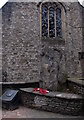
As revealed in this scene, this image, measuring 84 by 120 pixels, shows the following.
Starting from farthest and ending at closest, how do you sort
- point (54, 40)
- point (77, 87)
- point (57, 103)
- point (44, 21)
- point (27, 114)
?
point (44, 21)
point (54, 40)
point (77, 87)
point (57, 103)
point (27, 114)

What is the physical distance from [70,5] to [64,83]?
4.68 meters

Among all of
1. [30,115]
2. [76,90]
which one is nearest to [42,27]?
[76,90]

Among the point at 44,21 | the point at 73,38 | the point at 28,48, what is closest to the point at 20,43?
the point at 28,48

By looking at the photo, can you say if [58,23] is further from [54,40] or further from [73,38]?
[73,38]

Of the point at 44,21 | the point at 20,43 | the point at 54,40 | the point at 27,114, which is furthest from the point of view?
the point at 44,21

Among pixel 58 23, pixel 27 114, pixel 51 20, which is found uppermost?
pixel 51 20

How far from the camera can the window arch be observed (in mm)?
10672

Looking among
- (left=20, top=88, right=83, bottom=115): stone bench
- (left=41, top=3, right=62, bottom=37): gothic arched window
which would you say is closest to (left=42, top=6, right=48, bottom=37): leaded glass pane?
(left=41, top=3, right=62, bottom=37): gothic arched window

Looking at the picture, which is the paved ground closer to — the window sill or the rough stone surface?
the rough stone surface

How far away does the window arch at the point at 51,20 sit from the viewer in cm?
1067

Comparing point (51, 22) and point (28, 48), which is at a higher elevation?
point (51, 22)

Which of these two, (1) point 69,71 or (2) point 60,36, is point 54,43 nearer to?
(2) point 60,36

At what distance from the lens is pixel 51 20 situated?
10844mm

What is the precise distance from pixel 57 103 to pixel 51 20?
561cm
